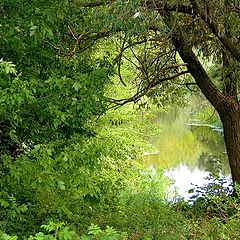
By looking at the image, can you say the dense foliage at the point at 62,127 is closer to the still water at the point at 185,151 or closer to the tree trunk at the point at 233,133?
the tree trunk at the point at 233,133

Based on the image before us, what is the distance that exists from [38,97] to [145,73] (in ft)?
8.32

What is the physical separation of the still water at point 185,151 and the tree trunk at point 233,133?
4626 millimetres

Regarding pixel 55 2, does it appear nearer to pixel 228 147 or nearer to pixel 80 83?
pixel 80 83

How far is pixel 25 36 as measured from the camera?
133 inches

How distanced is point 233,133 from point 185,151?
11683 mm

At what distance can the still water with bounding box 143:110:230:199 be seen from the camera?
12.9 meters

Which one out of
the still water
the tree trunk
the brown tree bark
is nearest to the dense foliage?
the brown tree bark

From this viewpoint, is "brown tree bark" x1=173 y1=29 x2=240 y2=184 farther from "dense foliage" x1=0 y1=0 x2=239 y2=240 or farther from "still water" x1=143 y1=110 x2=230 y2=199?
"still water" x1=143 y1=110 x2=230 y2=199

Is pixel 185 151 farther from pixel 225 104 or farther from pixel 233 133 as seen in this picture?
pixel 225 104

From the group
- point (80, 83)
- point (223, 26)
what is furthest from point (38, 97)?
point (223, 26)

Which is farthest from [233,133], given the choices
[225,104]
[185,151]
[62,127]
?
[185,151]

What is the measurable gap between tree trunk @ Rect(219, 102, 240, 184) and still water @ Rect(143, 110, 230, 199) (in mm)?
4626

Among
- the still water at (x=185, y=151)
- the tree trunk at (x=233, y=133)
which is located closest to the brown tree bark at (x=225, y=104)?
the tree trunk at (x=233, y=133)

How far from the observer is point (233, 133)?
5.88 m
